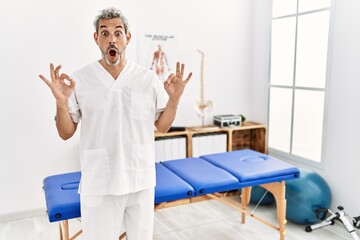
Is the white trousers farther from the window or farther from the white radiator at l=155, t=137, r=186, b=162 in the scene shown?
the window

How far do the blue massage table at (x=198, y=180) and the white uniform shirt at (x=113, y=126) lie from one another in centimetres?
34

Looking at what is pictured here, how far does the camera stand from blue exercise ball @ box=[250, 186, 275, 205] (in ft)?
10.4

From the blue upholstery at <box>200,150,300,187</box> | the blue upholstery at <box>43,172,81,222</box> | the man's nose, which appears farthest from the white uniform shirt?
the blue upholstery at <box>200,150,300,187</box>

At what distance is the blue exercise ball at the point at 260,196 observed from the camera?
3178 millimetres

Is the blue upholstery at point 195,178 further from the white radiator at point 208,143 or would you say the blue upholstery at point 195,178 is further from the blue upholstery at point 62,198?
the white radiator at point 208,143

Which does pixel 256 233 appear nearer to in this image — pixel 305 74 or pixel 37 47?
pixel 305 74

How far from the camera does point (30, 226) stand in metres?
2.89

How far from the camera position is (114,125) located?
1.58 m

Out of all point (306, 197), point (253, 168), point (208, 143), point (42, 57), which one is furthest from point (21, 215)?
point (306, 197)

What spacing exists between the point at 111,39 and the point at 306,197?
2.01 meters

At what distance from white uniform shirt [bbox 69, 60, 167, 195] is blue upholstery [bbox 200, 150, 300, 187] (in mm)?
902

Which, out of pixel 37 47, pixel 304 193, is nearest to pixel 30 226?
pixel 37 47

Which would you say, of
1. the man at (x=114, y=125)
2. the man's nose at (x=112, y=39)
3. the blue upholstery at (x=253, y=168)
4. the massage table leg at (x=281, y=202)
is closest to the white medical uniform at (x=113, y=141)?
the man at (x=114, y=125)

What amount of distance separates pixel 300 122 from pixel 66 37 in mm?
2200
